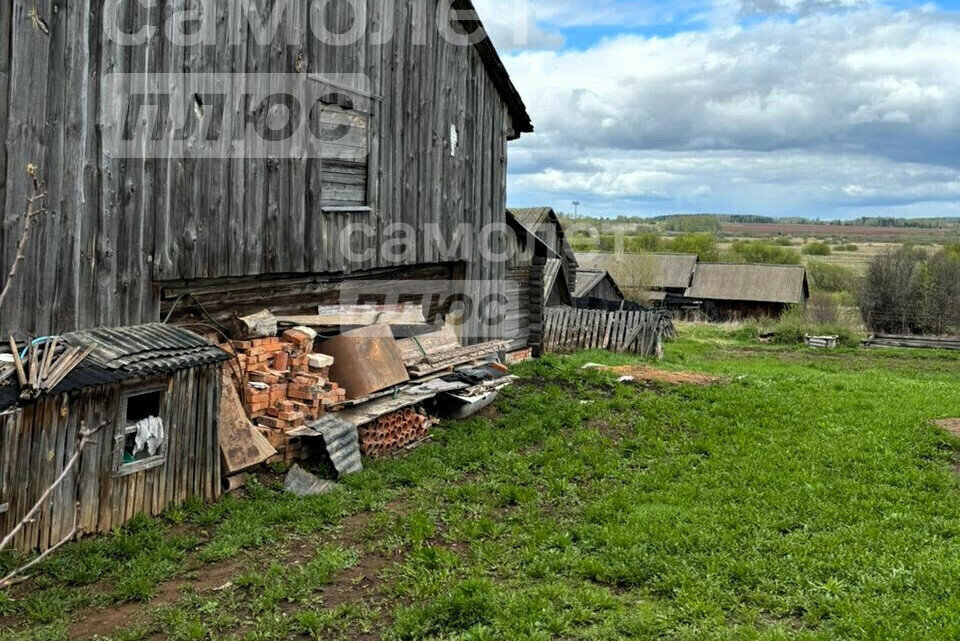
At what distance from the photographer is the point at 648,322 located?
74.1 feet

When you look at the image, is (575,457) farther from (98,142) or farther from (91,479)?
(98,142)

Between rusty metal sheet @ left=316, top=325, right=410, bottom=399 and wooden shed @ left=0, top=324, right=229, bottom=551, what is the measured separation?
228 cm

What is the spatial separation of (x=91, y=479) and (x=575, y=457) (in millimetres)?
5839

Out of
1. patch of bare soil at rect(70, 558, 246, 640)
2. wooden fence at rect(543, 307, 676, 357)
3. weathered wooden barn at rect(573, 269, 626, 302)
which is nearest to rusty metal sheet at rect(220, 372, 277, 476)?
Result: patch of bare soil at rect(70, 558, 246, 640)

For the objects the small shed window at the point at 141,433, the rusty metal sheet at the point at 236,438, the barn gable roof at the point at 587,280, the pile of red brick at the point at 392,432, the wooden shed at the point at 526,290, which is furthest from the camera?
the barn gable roof at the point at 587,280

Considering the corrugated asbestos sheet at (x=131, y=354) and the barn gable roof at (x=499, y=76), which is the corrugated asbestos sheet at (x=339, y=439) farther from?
the barn gable roof at (x=499, y=76)

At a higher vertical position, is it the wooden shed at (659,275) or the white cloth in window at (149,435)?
the wooden shed at (659,275)

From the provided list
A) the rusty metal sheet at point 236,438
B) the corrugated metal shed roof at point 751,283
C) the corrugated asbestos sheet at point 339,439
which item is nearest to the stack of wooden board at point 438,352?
the corrugated asbestos sheet at point 339,439

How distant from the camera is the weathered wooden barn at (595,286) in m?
40.8

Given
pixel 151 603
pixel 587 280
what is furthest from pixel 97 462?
pixel 587 280

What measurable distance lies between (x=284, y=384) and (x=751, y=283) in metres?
48.1

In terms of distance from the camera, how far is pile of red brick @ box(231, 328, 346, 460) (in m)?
9.11

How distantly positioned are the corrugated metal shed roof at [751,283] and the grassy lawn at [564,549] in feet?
138

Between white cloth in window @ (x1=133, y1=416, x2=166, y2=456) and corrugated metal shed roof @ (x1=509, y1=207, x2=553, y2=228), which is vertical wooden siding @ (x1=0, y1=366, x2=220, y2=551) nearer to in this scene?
white cloth in window @ (x1=133, y1=416, x2=166, y2=456)
